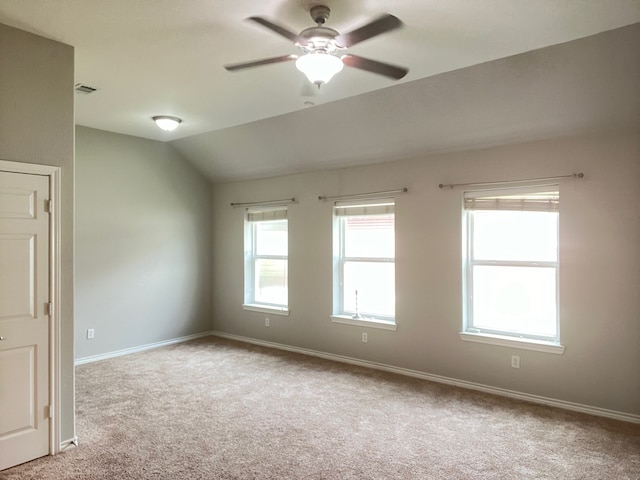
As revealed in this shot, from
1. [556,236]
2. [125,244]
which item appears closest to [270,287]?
A: [125,244]

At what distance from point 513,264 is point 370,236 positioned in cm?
163

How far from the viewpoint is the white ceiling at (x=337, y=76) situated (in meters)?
2.54

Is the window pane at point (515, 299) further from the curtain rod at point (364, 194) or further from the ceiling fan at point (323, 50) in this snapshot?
the ceiling fan at point (323, 50)

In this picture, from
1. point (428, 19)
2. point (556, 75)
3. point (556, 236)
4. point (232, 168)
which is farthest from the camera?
point (232, 168)

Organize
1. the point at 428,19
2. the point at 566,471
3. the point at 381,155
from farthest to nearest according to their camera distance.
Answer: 1. the point at 381,155
2. the point at 566,471
3. the point at 428,19

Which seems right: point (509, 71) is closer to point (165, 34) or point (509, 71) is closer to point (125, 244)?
point (165, 34)

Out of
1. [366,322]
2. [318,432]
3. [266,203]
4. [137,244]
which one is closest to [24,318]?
[318,432]

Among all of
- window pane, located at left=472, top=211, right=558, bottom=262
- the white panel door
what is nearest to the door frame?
the white panel door

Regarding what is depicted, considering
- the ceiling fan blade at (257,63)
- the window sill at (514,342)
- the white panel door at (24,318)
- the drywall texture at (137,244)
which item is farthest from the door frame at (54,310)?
the window sill at (514,342)

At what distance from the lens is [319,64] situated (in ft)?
7.80

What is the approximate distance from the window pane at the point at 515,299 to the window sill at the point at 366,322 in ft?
3.00

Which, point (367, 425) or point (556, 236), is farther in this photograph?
point (556, 236)

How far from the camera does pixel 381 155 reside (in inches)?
193

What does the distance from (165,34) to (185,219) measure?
388 centimetres
